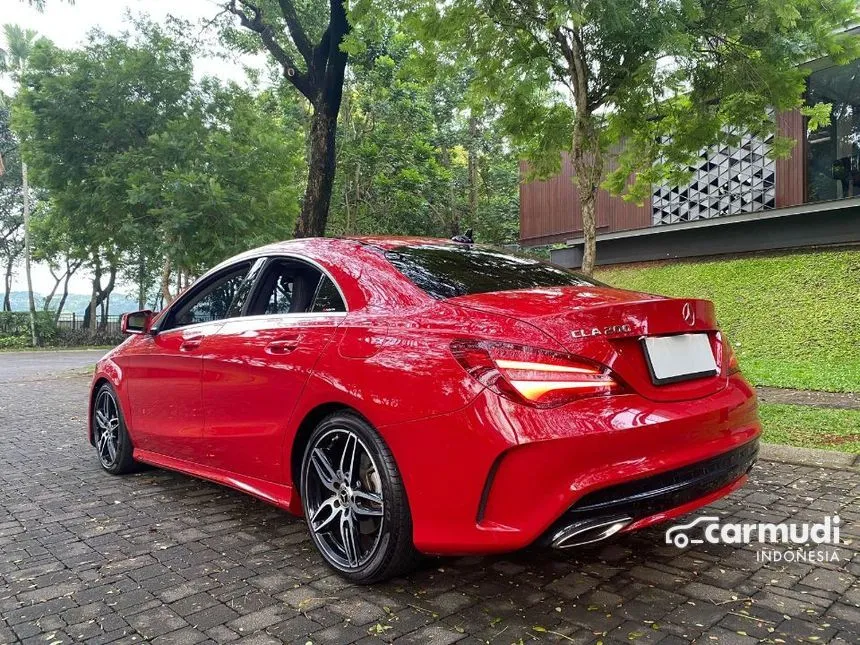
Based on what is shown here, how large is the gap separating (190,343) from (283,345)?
103cm

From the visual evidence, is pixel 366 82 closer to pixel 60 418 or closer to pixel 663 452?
pixel 60 418

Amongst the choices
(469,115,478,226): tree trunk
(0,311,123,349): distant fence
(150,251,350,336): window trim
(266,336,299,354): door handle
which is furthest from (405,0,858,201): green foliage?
(0,311,123,349): distant fence

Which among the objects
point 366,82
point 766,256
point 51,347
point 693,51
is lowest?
point 51,347

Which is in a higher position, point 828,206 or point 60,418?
point 828,206

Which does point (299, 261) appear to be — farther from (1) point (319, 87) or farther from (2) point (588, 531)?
(1) point (319, 87)

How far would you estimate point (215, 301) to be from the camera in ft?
13.4

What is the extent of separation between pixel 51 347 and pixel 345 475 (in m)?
32.2

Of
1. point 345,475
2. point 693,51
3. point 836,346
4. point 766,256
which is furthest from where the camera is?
point 766,256

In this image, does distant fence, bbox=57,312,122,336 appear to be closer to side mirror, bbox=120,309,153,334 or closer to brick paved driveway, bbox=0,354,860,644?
side mirror, bbox=120,309,153,334

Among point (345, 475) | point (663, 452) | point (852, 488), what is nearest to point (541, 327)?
point (663, 452)

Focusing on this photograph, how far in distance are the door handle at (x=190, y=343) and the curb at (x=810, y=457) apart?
3.91 m

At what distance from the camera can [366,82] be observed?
65.5 feet

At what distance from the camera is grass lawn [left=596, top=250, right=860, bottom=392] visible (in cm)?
938

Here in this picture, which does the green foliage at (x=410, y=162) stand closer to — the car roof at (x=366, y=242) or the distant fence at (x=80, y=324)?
the car roof at (x=366, y=242)
